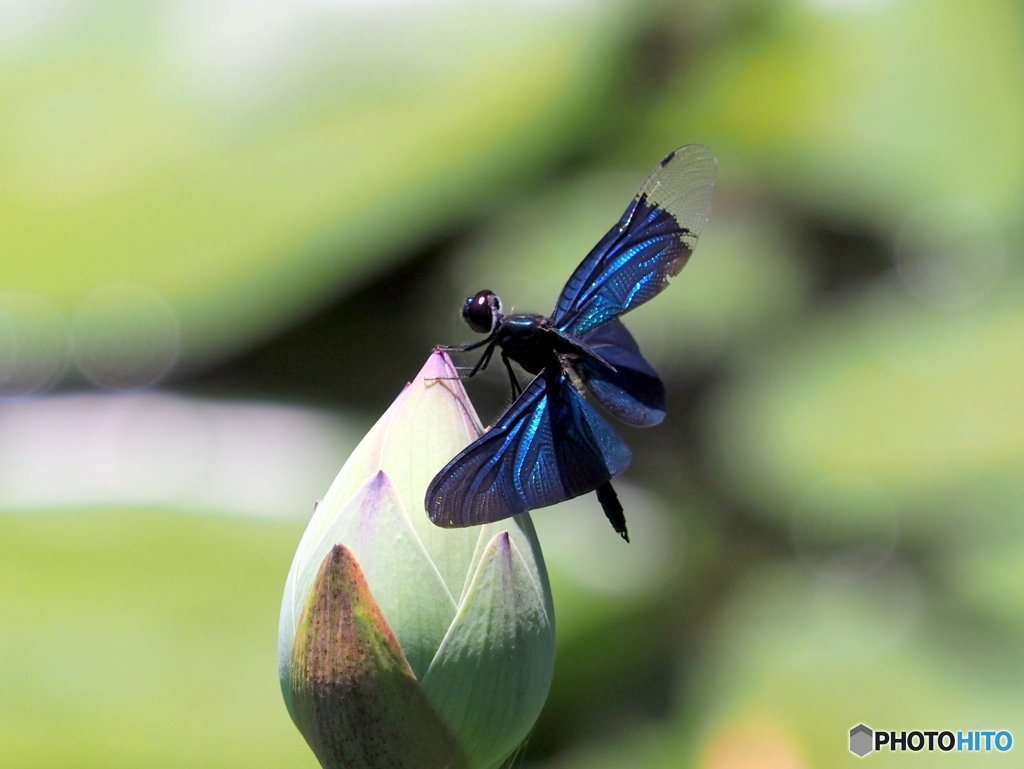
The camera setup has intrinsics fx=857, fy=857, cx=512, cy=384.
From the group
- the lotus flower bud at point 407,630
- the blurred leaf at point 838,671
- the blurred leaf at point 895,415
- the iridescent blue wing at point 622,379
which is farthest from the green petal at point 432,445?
the blurred leaf at point 895,415

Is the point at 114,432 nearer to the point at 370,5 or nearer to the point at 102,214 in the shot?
the point at 102,214

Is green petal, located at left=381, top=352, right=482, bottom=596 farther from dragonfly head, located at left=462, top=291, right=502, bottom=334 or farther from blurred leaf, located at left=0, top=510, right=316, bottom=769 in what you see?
blurred leaf, located at left=0, top=510, right=316, bottom=769

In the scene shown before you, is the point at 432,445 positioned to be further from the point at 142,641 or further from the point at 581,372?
the point at 142,641

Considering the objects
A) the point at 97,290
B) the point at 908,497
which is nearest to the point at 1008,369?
the point at 908,497

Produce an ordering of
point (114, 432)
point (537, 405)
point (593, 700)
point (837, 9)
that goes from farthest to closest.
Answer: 1. point (837, 9)
2. point (114, 432)
3. point (593, 700)
4. point (537, 405)

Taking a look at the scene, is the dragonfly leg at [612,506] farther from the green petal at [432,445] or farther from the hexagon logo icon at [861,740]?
the hexagon logo icon at [861,740]

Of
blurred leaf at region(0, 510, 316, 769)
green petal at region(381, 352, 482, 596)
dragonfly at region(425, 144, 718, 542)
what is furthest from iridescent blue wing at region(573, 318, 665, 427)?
blurred leaf at region(0, 510, 316, 769)

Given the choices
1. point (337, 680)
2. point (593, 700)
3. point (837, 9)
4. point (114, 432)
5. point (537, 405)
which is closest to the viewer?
point (337, 680)
